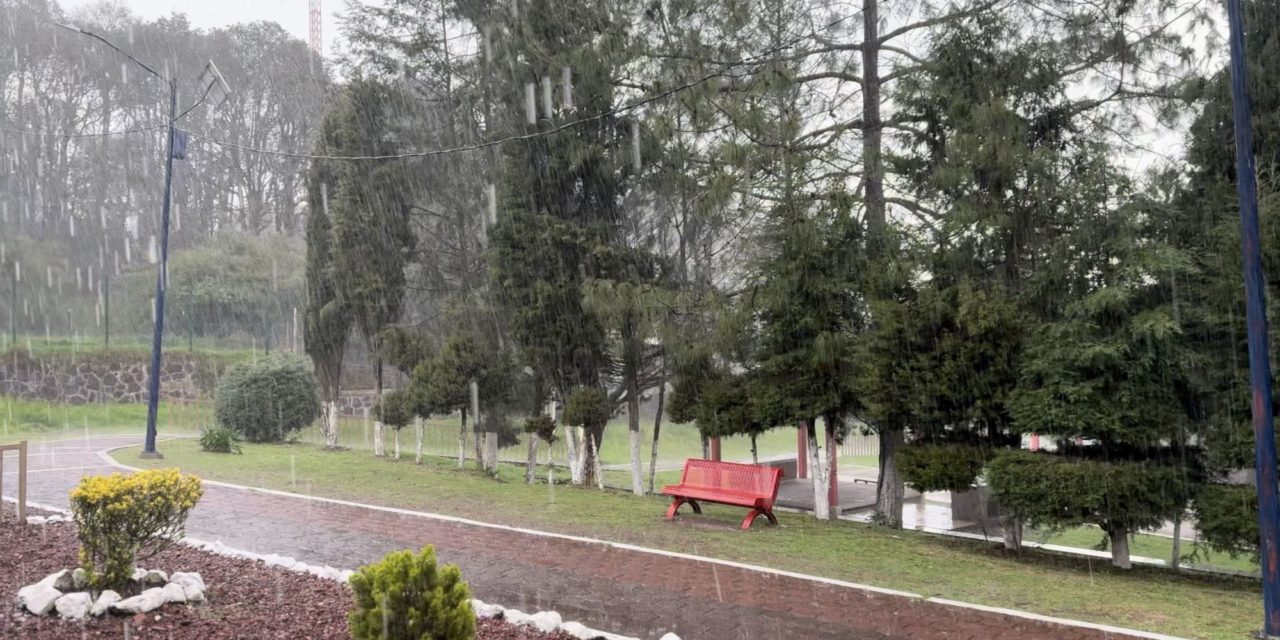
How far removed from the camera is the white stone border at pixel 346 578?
5.27 metres

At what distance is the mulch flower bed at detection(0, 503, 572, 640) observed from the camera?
16.5 feet

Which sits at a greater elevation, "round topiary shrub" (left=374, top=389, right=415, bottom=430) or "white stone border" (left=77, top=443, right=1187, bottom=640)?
"round topiary shrub" (left=374, top=389, right=415, bottom=430)

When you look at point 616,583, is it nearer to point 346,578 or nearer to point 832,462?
point 346,578

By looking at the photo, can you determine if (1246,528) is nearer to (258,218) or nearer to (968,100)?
(968,100)

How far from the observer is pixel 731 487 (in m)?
10.2

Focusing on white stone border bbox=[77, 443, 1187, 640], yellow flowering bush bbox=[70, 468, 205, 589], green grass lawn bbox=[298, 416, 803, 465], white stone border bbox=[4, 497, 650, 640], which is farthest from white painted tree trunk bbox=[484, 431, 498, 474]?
yellow flowering bush bbox=[70, 468, 205, 589]

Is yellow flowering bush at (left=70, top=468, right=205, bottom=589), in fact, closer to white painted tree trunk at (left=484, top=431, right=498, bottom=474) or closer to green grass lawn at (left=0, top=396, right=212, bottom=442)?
white painted tree trunk at (left=484, top=431, right=498, bottom=474)

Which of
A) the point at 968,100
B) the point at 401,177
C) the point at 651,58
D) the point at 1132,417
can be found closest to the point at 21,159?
the point at 401,177

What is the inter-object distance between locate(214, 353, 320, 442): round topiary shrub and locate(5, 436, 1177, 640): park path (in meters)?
10.4

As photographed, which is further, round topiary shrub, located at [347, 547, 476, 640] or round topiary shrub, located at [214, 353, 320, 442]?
round topiary shrub, located at [214, 353, 320, 442]

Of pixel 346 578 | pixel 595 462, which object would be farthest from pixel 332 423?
pixel 346 578

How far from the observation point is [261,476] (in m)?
13.5

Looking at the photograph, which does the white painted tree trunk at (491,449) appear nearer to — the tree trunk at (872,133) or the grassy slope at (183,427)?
the tree trunk at (872,133)

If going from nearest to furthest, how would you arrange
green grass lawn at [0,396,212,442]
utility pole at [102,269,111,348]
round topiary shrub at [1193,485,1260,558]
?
round topiary shrub at [1193,485,1260,558] < green grass lawn at [0,396,212,442] < utility pole at [102,269,111,348]
